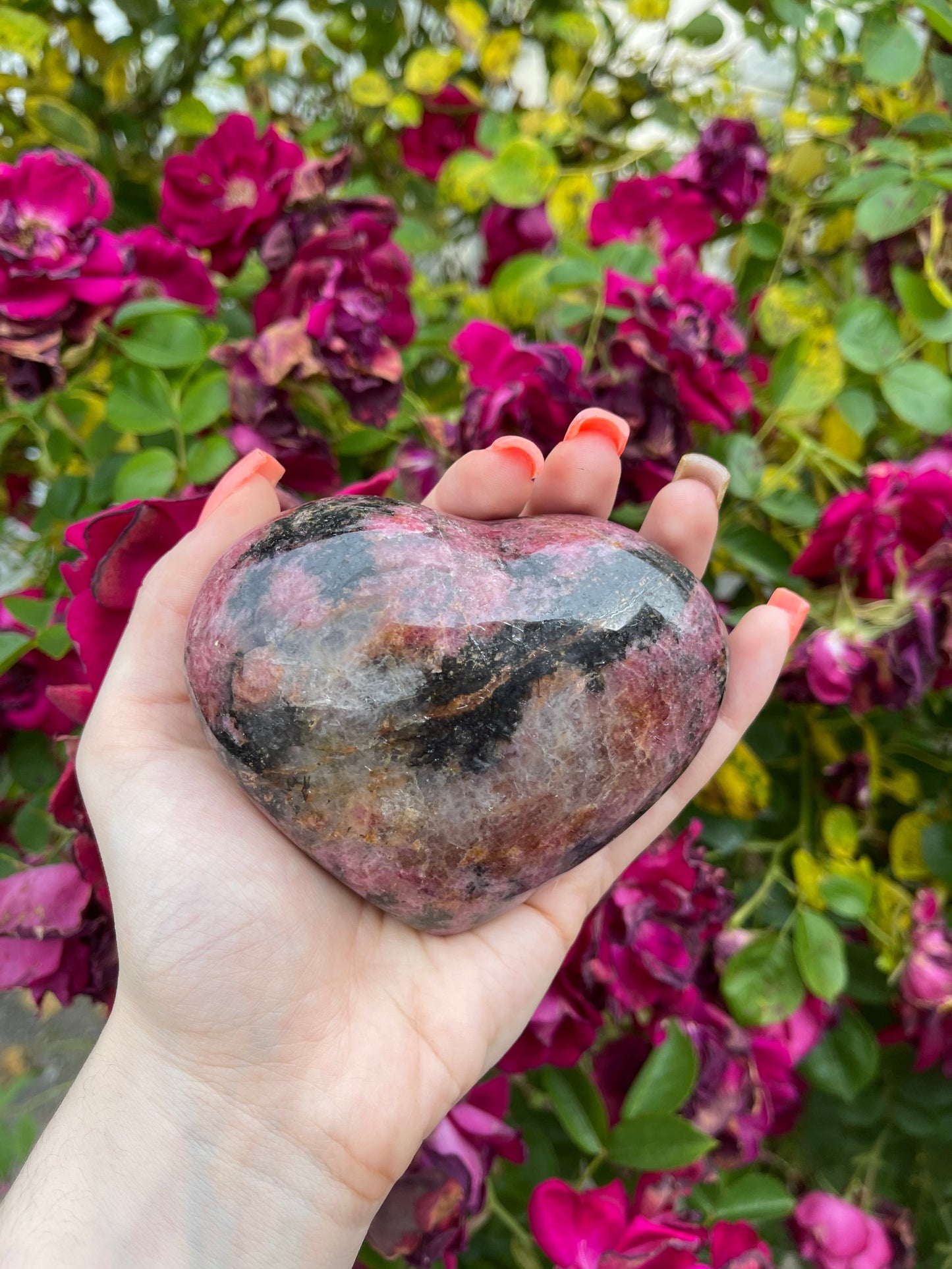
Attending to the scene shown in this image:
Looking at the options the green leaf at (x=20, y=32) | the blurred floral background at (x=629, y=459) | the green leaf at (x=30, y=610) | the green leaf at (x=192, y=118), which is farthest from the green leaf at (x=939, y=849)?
the green leaf at (x=20, y=32)

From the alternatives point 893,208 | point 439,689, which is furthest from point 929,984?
point 893,208

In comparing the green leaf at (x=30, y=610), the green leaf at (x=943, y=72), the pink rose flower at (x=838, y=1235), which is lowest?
the pink rose flower at (x=838, y=1235)

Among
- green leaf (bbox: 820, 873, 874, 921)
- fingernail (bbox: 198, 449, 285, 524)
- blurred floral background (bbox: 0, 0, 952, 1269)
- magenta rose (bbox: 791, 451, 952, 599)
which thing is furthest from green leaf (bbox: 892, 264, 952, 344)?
fingernail (bbox: 198, 449, 285, 524)

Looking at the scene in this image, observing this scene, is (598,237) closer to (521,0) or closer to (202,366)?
(202,366)

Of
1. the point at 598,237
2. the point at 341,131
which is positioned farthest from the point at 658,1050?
the point at 341,131

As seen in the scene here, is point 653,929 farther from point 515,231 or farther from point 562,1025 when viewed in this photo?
point 515,231

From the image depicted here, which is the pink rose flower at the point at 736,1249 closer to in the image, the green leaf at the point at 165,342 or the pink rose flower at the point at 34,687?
the pink rose flower at the point at 34,687
